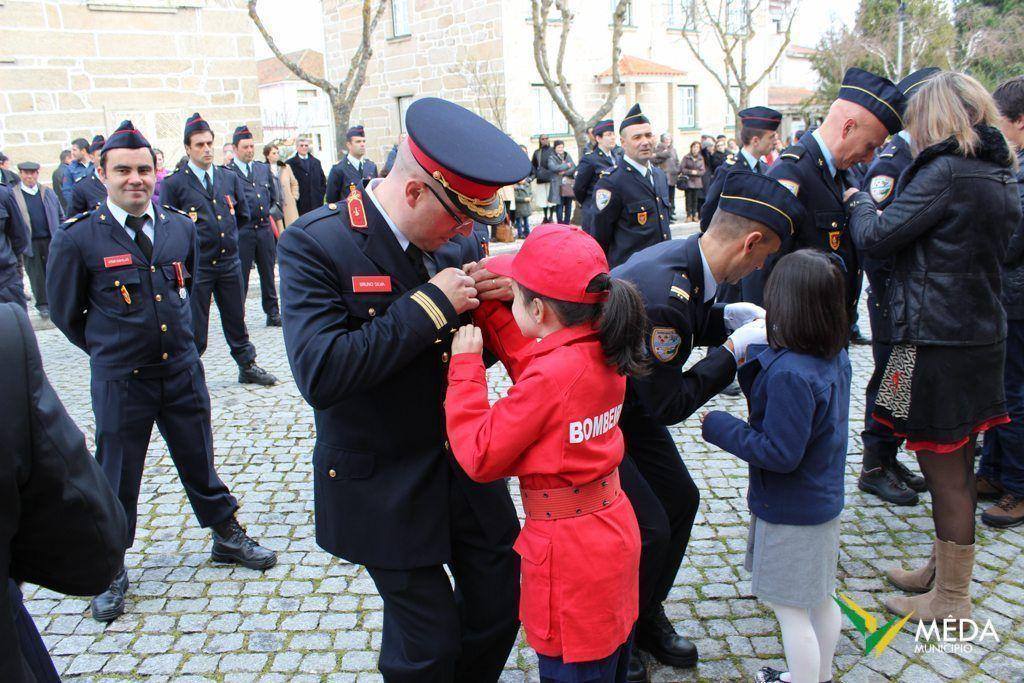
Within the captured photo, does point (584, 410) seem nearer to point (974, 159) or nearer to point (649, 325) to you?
point (649, 325)

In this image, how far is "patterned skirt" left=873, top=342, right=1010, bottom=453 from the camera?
10.9ft

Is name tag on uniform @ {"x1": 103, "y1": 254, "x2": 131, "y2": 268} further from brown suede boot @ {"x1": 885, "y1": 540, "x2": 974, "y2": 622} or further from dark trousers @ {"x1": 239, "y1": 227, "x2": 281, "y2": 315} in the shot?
dark trousers @ {"x1": 239, "y1": 227, "x2": 281, "y2": 315}

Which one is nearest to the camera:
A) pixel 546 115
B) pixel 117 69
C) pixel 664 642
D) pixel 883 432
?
pixel 664 642

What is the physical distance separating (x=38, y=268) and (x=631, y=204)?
30.3 ft

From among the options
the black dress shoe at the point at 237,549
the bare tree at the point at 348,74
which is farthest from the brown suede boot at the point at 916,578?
the bare tree at the point at 348,74

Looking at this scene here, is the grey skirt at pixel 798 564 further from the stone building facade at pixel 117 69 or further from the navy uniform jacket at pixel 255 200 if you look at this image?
the stone building facade at pixel 117 69

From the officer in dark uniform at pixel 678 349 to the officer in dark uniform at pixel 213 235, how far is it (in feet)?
16.9

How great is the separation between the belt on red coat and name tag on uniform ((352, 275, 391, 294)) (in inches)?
29.0

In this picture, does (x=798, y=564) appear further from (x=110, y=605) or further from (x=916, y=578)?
(x=110, y=605)

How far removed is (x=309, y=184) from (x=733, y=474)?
412 inches

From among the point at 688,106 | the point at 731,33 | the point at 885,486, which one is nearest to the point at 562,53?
the point at 885,486

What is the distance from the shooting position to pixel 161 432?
3.94 metres

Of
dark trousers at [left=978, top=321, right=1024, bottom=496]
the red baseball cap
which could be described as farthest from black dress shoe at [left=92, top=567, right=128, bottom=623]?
dark trousers at [left=978, top=321, right=1024, bottom=496]

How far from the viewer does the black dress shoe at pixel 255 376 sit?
24.2 feet
